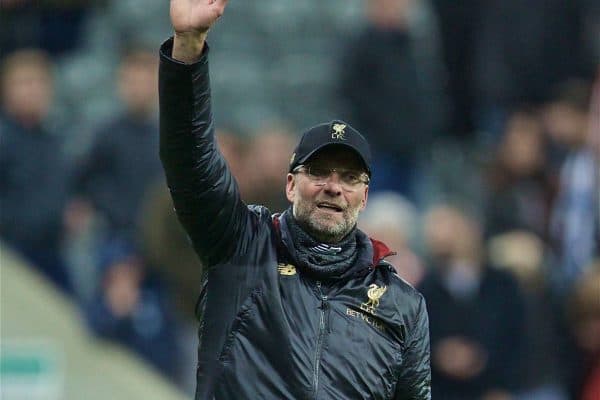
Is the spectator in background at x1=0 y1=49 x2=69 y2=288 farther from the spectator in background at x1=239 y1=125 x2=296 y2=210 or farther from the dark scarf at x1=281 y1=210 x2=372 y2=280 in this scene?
the dark scarf at x1=281 y1=210 x2=372 y2=280

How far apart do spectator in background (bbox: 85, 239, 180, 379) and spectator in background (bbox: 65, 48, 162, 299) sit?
0.26m

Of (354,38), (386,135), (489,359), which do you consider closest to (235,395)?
(489,359)

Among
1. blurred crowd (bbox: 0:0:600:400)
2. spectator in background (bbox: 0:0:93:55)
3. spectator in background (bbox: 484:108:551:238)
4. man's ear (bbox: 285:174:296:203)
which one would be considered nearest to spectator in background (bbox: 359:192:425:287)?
blurred crowd (bbox: 0:0:600:400)

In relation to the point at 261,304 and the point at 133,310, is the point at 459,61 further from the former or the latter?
the point at 261,304

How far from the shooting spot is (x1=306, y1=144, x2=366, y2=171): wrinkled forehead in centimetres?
414

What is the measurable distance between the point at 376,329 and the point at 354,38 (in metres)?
6.58

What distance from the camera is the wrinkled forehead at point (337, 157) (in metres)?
4.14

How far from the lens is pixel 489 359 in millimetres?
8375

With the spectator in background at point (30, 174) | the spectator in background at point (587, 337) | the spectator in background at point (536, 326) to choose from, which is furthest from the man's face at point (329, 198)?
the spectator in background at point (30, 174)

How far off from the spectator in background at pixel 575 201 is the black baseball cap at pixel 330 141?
5.48 m

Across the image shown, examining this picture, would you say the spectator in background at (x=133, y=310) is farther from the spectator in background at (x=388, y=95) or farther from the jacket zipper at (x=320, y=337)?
the jacket zipper at (x=320, y=337)

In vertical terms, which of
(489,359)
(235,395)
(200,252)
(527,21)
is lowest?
(489,359)

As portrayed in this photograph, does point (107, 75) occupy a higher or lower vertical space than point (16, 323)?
higher

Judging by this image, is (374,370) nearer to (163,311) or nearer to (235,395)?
(235,395)
